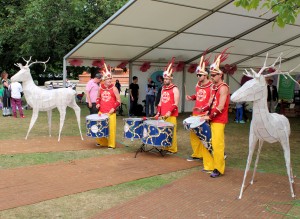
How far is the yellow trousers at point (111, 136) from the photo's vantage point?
8.43 meters

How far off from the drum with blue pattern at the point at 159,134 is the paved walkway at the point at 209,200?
43.3 inches

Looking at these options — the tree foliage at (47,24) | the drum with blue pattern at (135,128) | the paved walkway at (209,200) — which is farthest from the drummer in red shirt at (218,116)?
the tree foliage at (47,24)

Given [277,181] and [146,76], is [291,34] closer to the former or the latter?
[146,76]

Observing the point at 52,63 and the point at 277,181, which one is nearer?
the point at 277,181

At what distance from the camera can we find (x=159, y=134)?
23.3ft

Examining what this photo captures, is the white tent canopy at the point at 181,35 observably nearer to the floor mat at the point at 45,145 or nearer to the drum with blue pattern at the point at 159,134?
the floor mat at the point at 45,145

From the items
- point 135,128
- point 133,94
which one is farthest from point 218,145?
point 133,94

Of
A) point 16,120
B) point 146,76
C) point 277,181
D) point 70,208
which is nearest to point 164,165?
point 277,181

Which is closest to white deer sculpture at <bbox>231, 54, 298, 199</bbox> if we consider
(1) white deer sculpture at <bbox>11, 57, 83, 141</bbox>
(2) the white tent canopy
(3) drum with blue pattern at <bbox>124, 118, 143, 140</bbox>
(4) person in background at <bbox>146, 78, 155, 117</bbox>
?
(3) drum with blue pattern at <bbox>124, 118, 143, 140</bbox>

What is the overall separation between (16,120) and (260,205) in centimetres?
1075

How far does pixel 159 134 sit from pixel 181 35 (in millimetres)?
6046

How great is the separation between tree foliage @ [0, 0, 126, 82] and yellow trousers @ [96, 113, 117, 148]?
931 centimetres

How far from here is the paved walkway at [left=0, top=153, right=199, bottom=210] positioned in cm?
515

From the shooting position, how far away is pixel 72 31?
18625 millimetres
